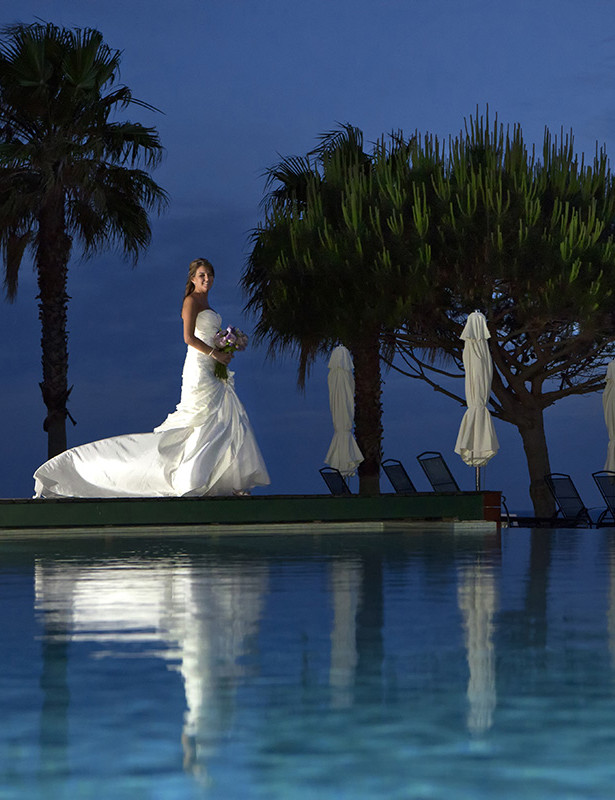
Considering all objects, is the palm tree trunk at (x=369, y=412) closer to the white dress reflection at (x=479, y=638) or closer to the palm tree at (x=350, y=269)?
the palm tree at (x=350, y=269)

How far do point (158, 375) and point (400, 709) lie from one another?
20207 mm

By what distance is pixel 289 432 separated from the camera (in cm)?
2317

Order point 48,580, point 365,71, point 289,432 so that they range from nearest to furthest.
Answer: point 48,580 → point 289,432 → point 365,71

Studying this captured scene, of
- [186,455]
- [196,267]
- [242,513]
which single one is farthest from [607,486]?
[196,267]

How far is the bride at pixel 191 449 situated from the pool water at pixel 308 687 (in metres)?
6.76

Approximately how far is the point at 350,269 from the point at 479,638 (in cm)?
1980

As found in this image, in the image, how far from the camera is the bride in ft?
46.6

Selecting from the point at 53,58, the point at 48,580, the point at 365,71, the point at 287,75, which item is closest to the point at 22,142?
the point at 53,58

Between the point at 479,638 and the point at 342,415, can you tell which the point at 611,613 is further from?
Answer: the point at 342,415

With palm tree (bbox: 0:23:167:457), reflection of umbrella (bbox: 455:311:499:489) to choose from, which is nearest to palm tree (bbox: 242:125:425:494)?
palm tree (bbox: 0:23:167:457)

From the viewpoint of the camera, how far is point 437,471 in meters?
17.7

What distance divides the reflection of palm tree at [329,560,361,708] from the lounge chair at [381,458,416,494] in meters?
11.8

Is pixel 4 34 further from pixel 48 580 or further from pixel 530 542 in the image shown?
pixel 48 580

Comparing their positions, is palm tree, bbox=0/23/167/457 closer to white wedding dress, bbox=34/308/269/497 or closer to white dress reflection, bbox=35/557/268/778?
white wedding dress, bbox=34/308/269/497
